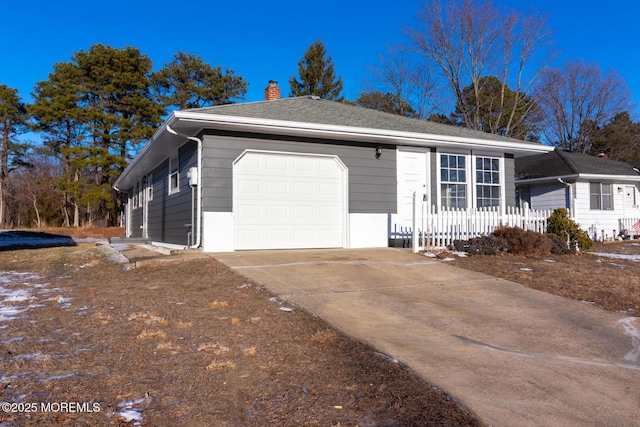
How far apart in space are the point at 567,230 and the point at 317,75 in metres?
24.1

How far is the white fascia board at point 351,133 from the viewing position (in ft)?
29.0

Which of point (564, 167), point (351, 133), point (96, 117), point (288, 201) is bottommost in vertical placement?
point (288, 201)

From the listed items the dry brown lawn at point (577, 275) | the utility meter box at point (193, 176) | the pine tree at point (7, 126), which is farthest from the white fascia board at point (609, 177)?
the pine tree at point (7, 126)

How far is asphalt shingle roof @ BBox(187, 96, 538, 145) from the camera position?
955 cm

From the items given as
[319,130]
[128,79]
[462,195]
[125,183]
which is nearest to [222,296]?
[319,130]

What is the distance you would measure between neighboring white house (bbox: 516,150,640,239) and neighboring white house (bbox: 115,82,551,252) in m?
6.80

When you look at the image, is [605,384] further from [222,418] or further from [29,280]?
[29,280]

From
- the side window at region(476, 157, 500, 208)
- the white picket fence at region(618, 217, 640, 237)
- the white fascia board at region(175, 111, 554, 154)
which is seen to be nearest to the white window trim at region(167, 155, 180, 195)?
the white fascia board at region(175, 111, 554, 154)

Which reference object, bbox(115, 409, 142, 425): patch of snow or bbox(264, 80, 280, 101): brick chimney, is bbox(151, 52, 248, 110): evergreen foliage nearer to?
bbox(264, 80, 280, 101): brick chimney

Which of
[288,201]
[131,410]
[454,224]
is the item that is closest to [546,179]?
[454,224]

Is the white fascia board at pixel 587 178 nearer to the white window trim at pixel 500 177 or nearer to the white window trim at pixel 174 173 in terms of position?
the white window trim at pixel 500 177

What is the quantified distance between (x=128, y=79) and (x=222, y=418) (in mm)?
32974

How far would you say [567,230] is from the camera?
10.6 meters

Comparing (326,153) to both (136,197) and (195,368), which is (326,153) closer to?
(195,368)
